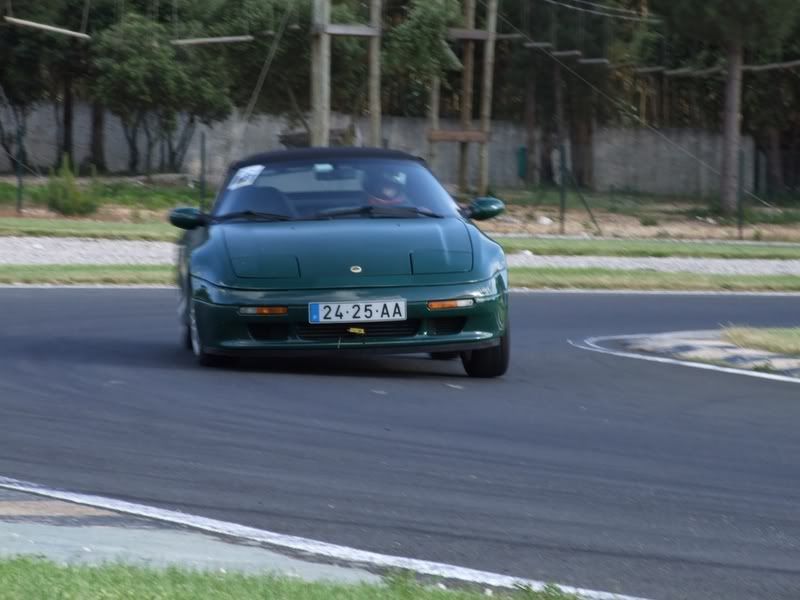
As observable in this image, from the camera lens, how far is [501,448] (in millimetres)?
7324

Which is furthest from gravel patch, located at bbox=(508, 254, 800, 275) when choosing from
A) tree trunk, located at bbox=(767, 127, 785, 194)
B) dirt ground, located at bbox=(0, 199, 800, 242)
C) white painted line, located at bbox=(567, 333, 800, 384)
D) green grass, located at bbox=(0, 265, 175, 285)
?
tree trunk, located at bbox=(767, 127, 785, 194)

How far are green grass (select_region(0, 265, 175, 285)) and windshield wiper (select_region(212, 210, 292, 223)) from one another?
23.9 feet

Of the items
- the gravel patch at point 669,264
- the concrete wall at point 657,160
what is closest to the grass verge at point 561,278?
the gravel patch at point 669,264

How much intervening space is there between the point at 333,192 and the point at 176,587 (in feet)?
20.3

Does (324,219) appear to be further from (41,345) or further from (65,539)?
(65,539)

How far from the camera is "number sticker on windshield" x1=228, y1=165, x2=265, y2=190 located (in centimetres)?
1066

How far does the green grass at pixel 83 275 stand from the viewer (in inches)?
681

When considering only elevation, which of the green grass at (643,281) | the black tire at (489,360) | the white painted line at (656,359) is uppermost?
the black tire at (489,360)

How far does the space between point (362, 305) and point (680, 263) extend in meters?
14.1

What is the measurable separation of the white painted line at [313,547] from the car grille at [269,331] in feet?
10.5

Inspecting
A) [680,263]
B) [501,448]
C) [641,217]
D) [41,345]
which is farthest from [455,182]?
[501,448]

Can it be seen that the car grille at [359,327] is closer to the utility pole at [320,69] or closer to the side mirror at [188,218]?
the side mirror at [188,218]

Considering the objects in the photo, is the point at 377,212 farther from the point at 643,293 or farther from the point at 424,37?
the point at 424,37

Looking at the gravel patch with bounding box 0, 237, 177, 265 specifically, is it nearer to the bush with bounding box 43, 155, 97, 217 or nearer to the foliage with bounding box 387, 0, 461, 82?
the bush with bounding box 43, 155, 97, 217
